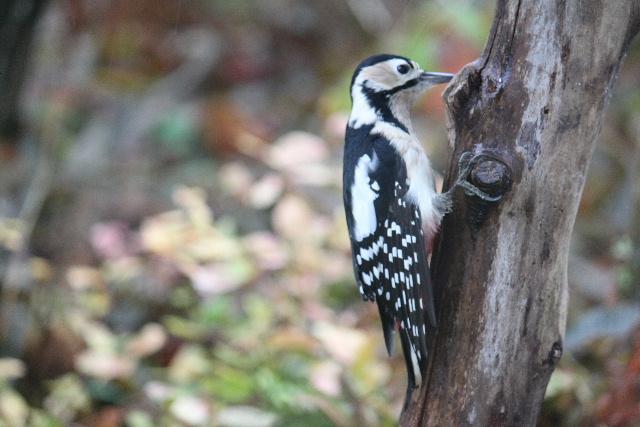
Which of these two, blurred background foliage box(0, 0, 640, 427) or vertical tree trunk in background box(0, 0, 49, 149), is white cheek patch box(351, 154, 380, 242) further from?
vertical tree trunk in background box(0, 0, 49, 149)

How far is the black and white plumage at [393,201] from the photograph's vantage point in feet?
5.97

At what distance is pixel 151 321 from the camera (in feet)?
13.1

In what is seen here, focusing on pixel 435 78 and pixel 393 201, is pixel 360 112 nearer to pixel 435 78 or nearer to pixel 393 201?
pixel 435 78

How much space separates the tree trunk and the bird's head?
1.43 ft

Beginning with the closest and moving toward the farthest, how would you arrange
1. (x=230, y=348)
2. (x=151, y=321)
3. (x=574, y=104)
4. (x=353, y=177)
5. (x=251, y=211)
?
(x=574, y=104) < (x=353, y=177) < (x=230, y=348) < (x=151, y=321) < (x=251, y=211)

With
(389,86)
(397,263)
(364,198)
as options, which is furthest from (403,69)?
(397,263)

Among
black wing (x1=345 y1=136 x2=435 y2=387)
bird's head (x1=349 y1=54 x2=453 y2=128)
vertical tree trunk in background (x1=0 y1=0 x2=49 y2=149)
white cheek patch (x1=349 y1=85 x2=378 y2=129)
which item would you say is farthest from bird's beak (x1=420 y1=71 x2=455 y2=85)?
vertical tree trunk in background (x1=0 y1=0 x2=49 y2=149)

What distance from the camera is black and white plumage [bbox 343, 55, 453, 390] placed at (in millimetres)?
1818

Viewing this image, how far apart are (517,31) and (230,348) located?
6.83 feet

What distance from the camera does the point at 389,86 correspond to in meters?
2.17

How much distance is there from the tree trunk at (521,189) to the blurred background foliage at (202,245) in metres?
0.71

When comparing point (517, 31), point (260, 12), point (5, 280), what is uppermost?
point (260, 12)

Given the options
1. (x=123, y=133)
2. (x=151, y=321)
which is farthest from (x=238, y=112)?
(x=151, y=321)

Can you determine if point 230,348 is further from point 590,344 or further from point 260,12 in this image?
point 260,12
